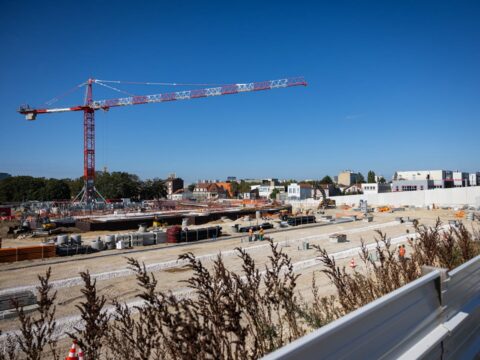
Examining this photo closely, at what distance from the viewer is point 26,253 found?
21.4 m

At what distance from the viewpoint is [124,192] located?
92688 millimetres

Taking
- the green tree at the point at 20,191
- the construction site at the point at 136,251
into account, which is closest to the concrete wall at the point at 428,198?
the construction site at the point at 136,251

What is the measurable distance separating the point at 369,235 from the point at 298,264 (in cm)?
1429

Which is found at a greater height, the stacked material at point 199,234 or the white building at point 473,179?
the white building at point 473,179

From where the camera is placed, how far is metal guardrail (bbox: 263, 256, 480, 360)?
182 cm

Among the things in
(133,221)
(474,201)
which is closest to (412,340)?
(133,221)

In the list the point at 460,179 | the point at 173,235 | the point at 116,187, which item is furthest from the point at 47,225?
the point at 460,179

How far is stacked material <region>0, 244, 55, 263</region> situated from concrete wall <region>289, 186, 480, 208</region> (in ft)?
191

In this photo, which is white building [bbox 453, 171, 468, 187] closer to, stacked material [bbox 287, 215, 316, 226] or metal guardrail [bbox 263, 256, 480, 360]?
stacked material [bbox 287, 215, 316, 226]

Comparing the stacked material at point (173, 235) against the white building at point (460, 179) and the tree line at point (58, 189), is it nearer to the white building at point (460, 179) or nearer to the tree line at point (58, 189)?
the tree line at point (58, 189)

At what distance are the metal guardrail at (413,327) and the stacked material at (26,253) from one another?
24.4 meters

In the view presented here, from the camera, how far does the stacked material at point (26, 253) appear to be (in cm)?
2067

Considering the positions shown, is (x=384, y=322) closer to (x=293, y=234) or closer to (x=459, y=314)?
(x=459, y=314)

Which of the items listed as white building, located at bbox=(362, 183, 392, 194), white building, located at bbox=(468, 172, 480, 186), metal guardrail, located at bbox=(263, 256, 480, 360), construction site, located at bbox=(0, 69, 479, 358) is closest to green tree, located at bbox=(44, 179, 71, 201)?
construction site, located at bbox=(0, 69, 479, 358)
